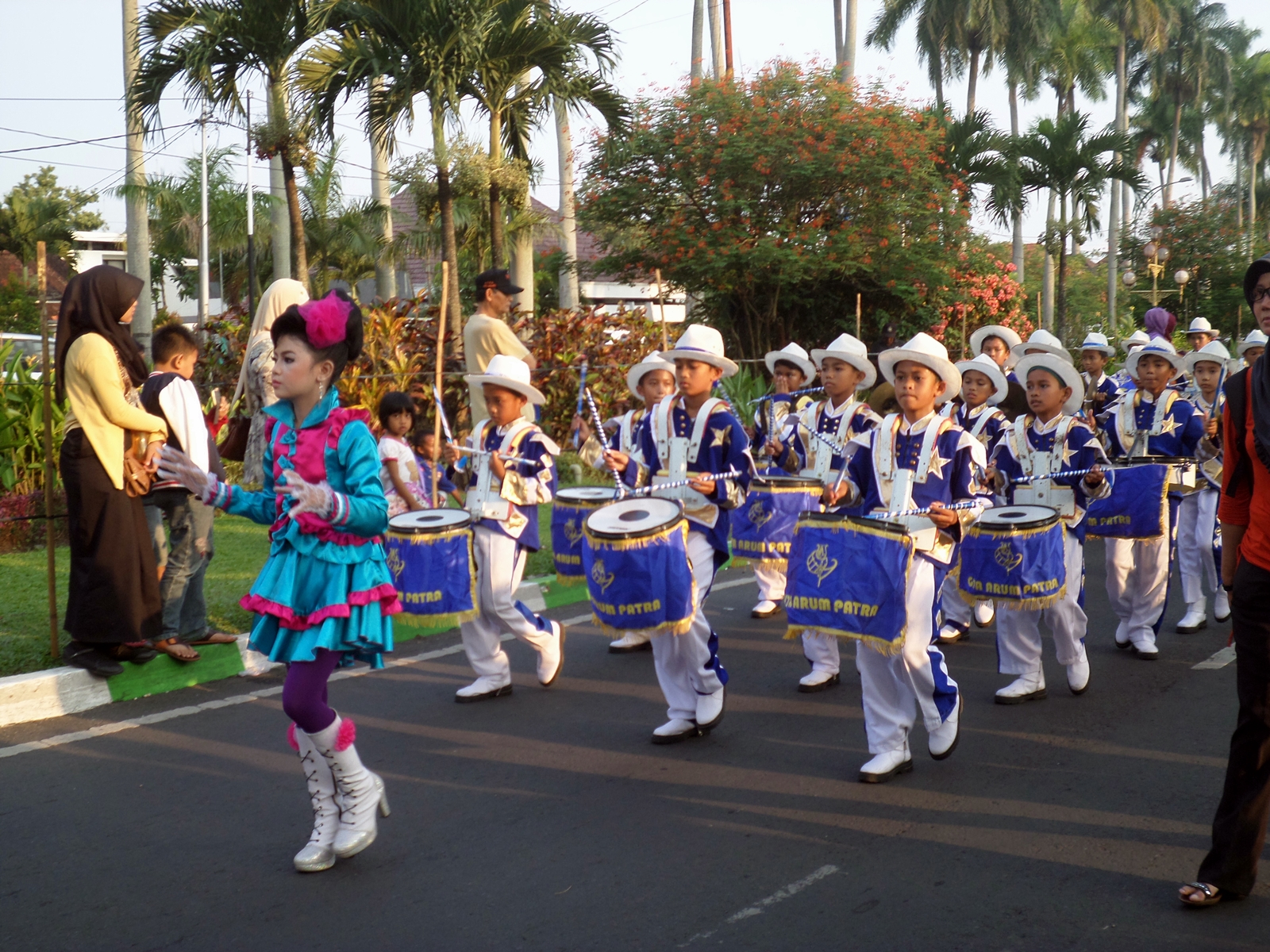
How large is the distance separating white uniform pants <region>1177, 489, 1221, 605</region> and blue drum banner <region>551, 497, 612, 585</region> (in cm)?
446

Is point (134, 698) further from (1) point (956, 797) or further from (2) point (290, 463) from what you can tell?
(1) point (956, 797)

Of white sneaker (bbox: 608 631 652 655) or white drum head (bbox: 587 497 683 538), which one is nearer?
white drum head (bbox: 587 497 683 538)

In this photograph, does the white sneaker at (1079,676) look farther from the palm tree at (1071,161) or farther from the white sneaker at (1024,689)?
the palm tree at (1071,161)

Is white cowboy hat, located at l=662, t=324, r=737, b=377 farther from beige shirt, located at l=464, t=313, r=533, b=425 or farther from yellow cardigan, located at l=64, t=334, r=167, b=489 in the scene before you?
beige shirt, located at l=464, t=313, r=533, b=425

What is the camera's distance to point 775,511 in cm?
841

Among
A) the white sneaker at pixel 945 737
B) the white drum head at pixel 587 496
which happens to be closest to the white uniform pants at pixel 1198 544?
the white sneaker at pixel 945 737

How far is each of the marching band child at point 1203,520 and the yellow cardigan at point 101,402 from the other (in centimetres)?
682

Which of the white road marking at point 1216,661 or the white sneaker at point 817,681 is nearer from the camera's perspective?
the white sneaker at point 817,681

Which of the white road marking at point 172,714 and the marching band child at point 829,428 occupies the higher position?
the marching band child at point 829,428

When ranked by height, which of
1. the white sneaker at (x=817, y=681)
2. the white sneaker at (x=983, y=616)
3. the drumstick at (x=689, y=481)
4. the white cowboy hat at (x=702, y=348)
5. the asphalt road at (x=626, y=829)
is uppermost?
the white cowboy hat at (x=702, y=348)

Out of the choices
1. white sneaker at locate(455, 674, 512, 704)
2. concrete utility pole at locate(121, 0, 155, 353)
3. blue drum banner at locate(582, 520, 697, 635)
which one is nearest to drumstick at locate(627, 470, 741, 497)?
blue drum banner at locate(582, 520, 697, 635)

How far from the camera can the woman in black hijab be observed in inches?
270

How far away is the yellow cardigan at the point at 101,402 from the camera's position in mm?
6809

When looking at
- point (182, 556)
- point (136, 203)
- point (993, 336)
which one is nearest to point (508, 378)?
point (182, 556)
